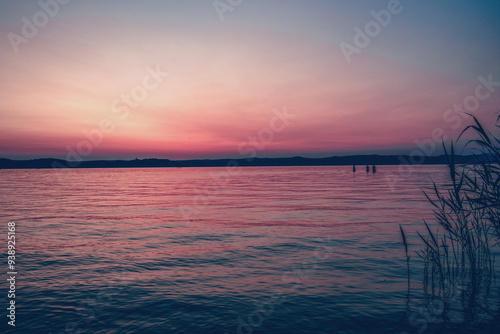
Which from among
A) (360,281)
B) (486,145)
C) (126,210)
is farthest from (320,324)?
(126,210)

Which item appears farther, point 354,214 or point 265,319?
point 354,214

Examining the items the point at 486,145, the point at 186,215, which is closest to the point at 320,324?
the point at 486,145

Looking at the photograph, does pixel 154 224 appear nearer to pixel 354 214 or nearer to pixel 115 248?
pixel 115 248

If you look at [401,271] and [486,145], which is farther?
[401,271]

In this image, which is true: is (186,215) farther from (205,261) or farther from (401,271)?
(401,271)

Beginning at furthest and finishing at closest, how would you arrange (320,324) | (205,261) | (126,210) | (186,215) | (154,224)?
(126,210)
(186,215)
(154,224)
(205,261)
(320,324)

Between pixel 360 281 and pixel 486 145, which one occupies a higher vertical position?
pixel 486 145

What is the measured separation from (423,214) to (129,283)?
82.6ft

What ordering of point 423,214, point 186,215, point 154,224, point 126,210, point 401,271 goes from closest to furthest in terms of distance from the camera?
1. point 401,271
2. point 154,224
3. point 423,214
4. point 186,215
5. point 126,210

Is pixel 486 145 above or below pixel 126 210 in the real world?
above

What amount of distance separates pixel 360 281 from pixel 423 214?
19198 mm

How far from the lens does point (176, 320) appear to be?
9406 mm

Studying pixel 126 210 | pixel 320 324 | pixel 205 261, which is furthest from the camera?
pixel 126 210

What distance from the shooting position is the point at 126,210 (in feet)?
112
